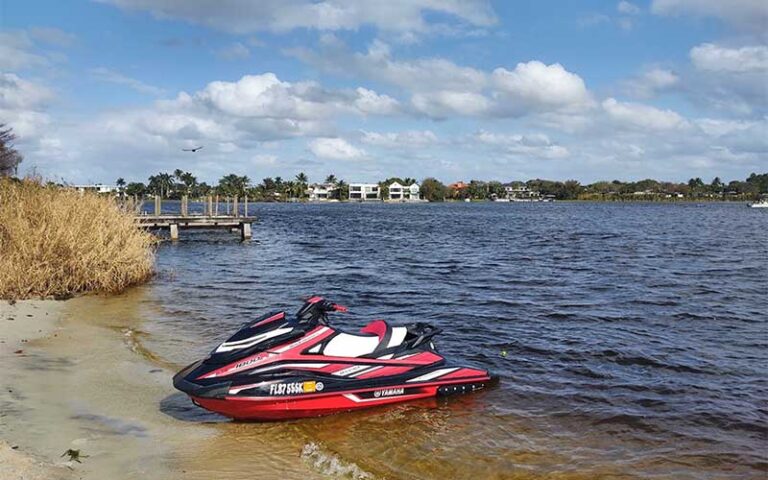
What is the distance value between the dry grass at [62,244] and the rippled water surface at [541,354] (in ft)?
4.35

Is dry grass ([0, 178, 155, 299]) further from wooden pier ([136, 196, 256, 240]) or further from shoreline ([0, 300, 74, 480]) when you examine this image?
wooden pier ([136, 196, 256, 240])

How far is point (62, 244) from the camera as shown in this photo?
1500cm

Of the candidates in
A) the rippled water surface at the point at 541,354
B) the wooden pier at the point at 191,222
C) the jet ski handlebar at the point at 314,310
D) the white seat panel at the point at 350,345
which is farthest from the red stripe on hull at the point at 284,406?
the wooden pier at the point at 191,222

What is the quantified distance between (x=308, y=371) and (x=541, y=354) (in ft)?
17.9

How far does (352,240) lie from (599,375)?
33014 mm

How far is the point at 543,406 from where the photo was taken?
8.66m

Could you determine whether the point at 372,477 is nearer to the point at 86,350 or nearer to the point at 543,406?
the point at 543,406

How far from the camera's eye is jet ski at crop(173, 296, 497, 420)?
7.14m

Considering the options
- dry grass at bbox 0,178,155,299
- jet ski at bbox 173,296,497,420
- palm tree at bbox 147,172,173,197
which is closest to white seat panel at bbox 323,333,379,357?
jet ski at bbox 173,296,497,420

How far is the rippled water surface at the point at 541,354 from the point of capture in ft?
22.8

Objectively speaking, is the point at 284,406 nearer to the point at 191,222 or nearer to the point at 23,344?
the point at 23,344

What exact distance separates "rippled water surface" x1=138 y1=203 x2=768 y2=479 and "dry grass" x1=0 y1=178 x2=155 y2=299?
→ 52.2 inches

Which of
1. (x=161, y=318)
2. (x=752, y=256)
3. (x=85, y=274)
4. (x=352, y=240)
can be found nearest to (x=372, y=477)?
(x=161, y=318)

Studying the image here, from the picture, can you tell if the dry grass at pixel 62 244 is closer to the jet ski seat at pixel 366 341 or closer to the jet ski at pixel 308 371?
the jet ski at pixel 308 371
